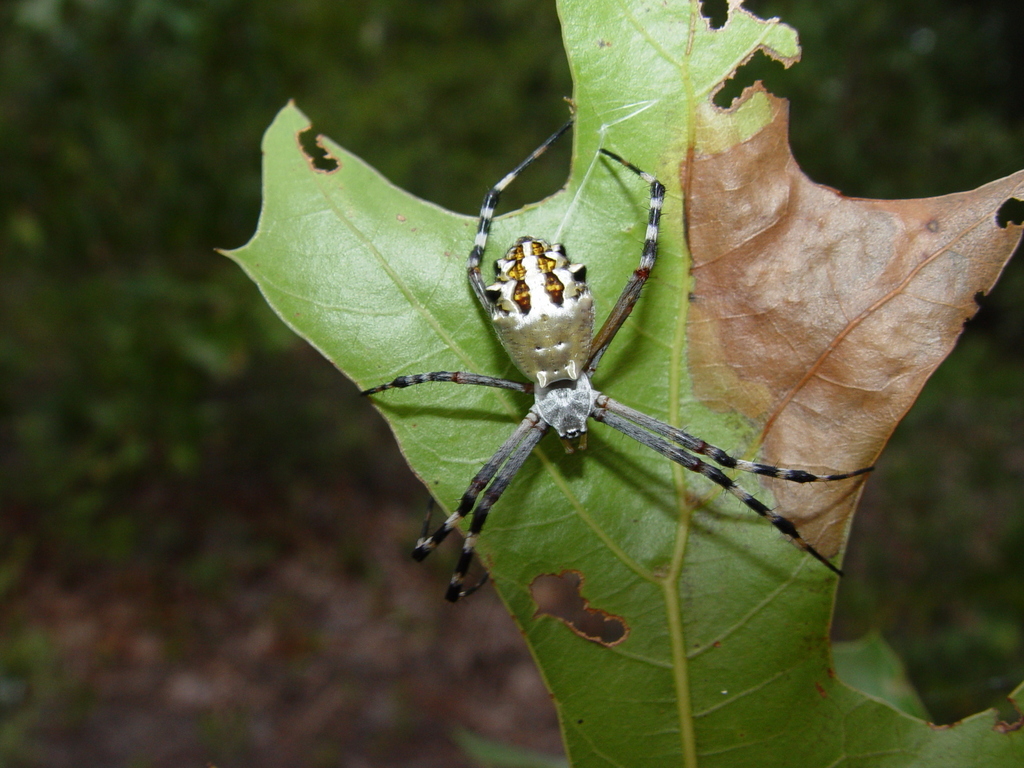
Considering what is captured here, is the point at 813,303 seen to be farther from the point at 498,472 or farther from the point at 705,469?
the point at 498,472

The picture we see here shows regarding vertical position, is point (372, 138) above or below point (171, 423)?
above

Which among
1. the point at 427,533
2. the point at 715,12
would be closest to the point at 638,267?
Result: the point at 715,12

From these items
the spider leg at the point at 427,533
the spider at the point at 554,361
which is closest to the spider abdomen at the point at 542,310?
the spider at the point at 554,361

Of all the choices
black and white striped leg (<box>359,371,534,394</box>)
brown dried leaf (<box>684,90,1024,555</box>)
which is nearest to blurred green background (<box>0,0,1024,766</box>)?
black and white striped leg (<box>359,371,534,394</box>)

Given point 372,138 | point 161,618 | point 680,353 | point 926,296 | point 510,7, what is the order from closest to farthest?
1. point 926,296
2. point 680,353
3. point 161,618
4. point 372,138
5. point 510,7

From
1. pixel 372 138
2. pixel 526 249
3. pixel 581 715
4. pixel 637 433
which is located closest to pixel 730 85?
pixel 526 249

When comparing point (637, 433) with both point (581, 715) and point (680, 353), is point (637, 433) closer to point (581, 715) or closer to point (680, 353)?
point (680, 353)

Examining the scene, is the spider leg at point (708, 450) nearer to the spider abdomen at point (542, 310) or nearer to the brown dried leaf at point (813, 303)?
the brown dried leaf at point (813, 303)

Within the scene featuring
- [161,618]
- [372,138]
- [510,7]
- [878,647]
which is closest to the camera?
[878,647]
